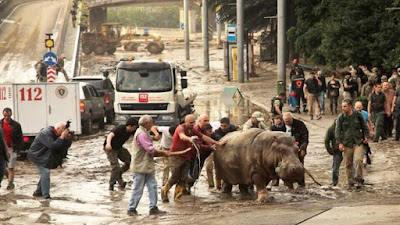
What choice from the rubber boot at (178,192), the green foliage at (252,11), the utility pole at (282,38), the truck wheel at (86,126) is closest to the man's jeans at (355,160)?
the rubber boot at (178,192)

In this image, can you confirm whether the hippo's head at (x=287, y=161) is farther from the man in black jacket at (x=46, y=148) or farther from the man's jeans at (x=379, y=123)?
the man's jeans at (x=379, y=123)

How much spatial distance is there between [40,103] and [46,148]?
9.68 metres

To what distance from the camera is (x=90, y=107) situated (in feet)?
103

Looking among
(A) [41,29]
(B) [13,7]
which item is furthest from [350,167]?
(B) [13,7]

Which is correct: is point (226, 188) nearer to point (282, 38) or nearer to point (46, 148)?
point (46, 148)

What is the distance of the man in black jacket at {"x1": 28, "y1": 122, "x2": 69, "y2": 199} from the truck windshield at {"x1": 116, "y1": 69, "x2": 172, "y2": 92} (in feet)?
43.4

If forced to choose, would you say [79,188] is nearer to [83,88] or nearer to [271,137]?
[271,137]

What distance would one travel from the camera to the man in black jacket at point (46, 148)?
679 inches

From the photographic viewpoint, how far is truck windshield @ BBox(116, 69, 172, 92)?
30719mm

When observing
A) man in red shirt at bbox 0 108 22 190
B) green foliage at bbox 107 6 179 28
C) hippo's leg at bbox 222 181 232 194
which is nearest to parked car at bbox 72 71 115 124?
man in red shirt at bbox 0 108 22 190

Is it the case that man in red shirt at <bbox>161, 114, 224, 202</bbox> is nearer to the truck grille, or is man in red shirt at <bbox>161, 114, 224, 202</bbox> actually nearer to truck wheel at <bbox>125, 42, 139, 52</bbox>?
the truck grille

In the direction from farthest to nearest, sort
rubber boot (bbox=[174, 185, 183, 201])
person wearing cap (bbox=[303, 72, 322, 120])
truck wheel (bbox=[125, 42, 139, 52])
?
truck wheel (bbox=[125, 42, 139, 52]) < person wearing cap (bbox=[303, 72, 322, 120]) < rubber boot (bbox=[174, 185, 183, 201])

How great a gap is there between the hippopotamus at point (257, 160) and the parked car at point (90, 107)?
43.0 ft

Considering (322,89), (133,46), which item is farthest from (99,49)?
(322,89)
